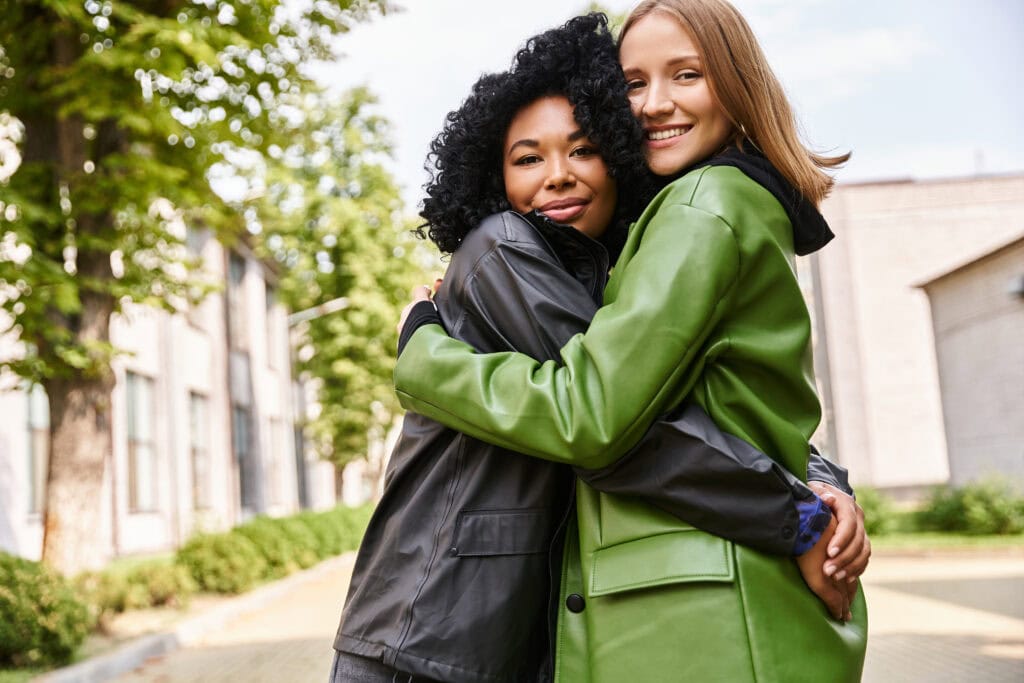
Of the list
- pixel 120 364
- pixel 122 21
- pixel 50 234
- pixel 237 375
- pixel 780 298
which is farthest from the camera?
pixel 237 375

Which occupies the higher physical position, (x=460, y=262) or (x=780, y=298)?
(x=460, y=262)

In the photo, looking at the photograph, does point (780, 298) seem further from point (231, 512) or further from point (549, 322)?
point (231, 512)

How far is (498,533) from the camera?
2.12 metres

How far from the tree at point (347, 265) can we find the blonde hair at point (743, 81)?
29316 millimetres

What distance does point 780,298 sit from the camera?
6.68 feet

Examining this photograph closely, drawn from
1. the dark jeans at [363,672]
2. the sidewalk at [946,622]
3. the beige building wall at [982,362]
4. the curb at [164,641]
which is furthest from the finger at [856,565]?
the beige building wall at [982,362]

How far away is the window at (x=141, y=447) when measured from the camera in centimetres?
2164

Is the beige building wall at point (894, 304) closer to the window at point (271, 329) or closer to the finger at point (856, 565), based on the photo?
the window at point (271, 329)

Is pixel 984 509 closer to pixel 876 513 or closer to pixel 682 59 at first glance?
pixel 876 513

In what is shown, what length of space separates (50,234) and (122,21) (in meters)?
2.21

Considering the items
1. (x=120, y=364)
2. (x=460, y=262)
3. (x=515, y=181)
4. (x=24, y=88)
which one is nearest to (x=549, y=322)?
(x=460, y=262)

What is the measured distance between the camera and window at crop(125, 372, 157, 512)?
71.0 ft

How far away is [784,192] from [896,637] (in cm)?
915

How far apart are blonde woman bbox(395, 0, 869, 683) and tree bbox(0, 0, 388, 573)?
7.41 metres
